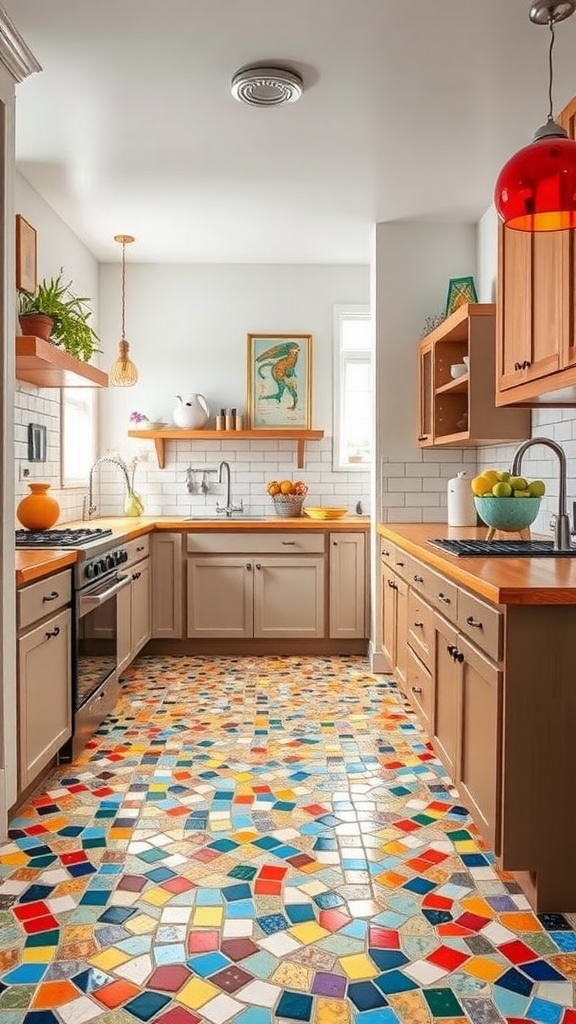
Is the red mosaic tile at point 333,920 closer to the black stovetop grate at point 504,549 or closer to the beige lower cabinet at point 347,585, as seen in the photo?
the black stovetop grate at point 504,549

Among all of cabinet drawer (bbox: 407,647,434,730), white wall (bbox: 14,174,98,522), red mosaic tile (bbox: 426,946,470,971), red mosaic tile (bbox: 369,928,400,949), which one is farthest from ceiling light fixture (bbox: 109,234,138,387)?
red mosaic tile (bbox: 426,946,470,971)

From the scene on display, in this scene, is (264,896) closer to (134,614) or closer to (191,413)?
(134,614)

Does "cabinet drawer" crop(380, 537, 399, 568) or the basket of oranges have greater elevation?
the basket of oranges

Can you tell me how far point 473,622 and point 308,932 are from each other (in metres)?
0.93

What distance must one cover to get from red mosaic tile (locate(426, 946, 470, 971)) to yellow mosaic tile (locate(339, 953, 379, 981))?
0.14 metres

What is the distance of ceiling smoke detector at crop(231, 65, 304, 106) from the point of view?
9.80 ft

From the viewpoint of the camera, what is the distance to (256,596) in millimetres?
5145

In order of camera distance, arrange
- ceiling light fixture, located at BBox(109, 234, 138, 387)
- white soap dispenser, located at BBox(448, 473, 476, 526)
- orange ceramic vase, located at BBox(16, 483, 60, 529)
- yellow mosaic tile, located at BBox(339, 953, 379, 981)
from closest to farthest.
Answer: yellow mosaic tile, located at BBox(339, 953, 379, 981), orange ceramic vase, located at BBox(16, 483, 60, 529), white soap dispenser, located at BBox(448, 473, 476, 526), ceiling light fixture, located at BBox(109, 234, 138, 387)

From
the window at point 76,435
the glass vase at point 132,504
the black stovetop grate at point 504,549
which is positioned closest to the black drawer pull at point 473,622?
the black stovetop grate at point 504,549

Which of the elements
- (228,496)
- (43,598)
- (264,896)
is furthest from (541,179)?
(228,496)

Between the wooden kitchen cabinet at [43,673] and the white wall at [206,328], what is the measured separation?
2.68 metres

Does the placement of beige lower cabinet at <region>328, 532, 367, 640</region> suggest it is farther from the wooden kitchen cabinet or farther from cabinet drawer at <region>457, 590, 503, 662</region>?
cabinet drawer at <region>457, 590, 503, 662</region>

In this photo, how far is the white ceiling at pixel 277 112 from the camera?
2699 millimetres

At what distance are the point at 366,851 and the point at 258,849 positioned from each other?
33 centimetres
